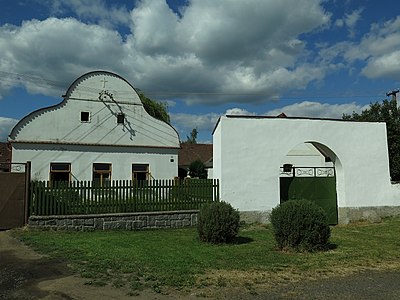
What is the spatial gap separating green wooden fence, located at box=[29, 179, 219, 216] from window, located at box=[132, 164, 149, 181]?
11.3 m

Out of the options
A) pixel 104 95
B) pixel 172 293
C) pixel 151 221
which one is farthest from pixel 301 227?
pixel 104 95

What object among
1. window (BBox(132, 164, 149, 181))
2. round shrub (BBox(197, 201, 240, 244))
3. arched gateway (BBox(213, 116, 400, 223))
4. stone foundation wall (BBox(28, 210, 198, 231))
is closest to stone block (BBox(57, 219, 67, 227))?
stone foundation wall (BBox(28, 210, 198, 231))

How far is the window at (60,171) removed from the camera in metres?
22.6

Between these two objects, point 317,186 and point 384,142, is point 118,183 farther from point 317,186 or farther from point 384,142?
point 384,142

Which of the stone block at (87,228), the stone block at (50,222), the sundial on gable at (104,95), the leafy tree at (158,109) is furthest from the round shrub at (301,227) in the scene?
the leafy tree at (158,109)

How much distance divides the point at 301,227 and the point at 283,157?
5.79 metres

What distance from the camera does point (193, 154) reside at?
4803 centimetres

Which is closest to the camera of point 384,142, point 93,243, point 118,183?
point 93,243

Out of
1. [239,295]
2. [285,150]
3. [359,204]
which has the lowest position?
[239,295]

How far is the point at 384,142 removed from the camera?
603 inches

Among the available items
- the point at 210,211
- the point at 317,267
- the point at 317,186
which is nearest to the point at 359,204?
the point at 317,186

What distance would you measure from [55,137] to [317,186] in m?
15.9

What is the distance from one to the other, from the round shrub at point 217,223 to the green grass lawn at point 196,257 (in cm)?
30

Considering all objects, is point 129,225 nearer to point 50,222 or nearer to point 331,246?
point 50,222
